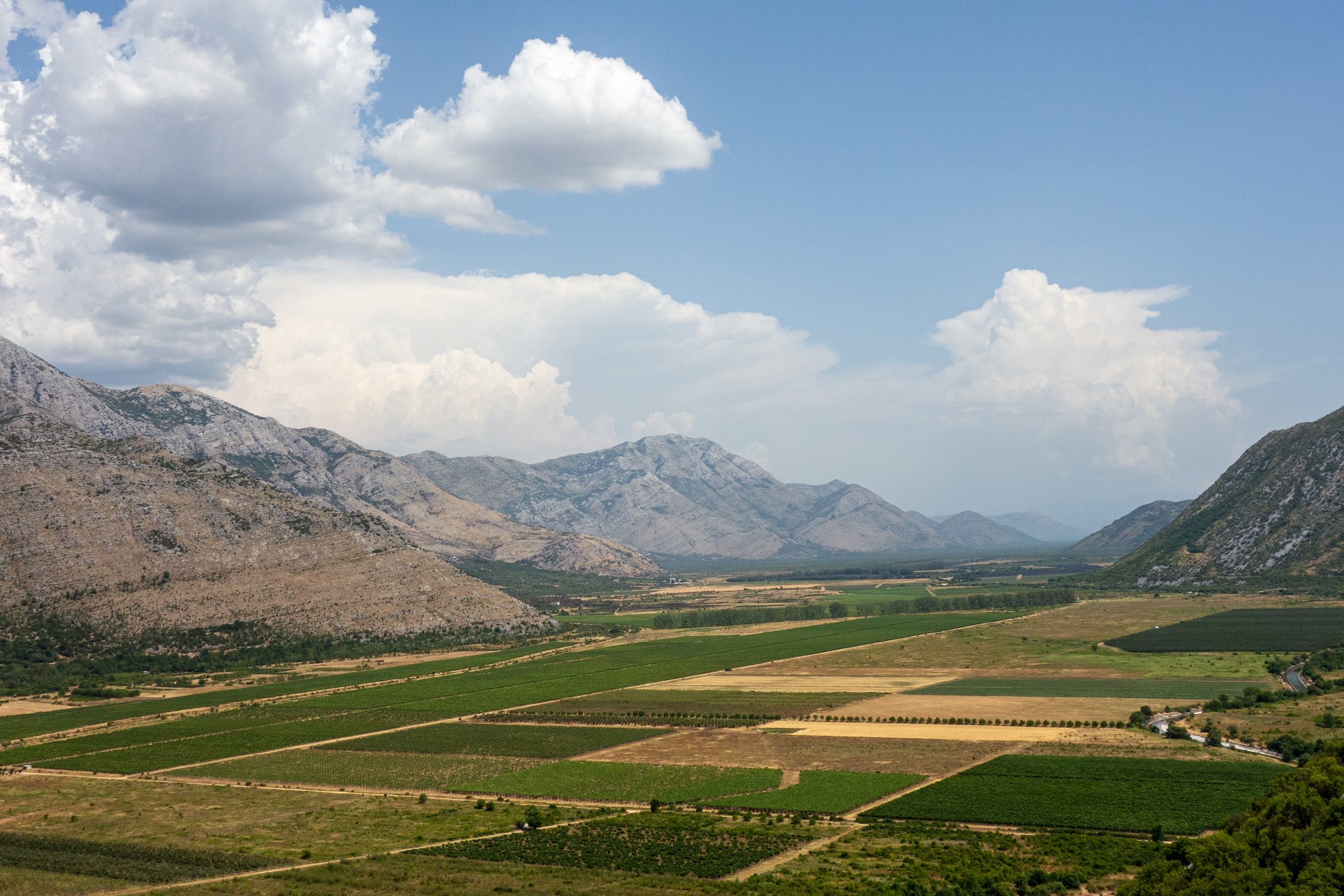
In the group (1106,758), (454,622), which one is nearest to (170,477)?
(454,622)

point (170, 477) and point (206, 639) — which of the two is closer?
point (206, 639)

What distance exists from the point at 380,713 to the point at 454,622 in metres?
86.7

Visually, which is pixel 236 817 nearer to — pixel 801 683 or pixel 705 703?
pixel 705 703

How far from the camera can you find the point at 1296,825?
41.9 m

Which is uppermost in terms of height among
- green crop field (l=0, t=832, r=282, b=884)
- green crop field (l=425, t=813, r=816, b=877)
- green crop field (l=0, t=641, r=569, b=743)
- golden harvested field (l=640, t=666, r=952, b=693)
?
green crop field (l=425, t=813, r=816, b=877)

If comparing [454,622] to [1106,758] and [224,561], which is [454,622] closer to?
[224,561]

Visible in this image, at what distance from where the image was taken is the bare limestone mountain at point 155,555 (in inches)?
6235

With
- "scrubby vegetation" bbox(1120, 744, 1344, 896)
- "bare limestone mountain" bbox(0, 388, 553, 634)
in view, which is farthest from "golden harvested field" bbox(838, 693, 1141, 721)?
"bare limestone mountain" bbox(0, 388, 553, 634)

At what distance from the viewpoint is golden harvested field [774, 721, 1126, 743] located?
8500 centimetres

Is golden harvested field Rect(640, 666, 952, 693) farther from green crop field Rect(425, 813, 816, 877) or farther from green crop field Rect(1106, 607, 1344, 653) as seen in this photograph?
green crop field Rect(425, 813, 816, 877)

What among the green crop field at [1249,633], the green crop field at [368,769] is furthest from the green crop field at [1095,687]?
the green crop field at [368,769]

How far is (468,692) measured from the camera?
127m

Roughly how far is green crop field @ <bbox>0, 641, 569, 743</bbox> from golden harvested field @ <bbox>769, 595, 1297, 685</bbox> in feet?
180

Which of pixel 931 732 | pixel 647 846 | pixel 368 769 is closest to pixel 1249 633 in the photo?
pixel 931 732
